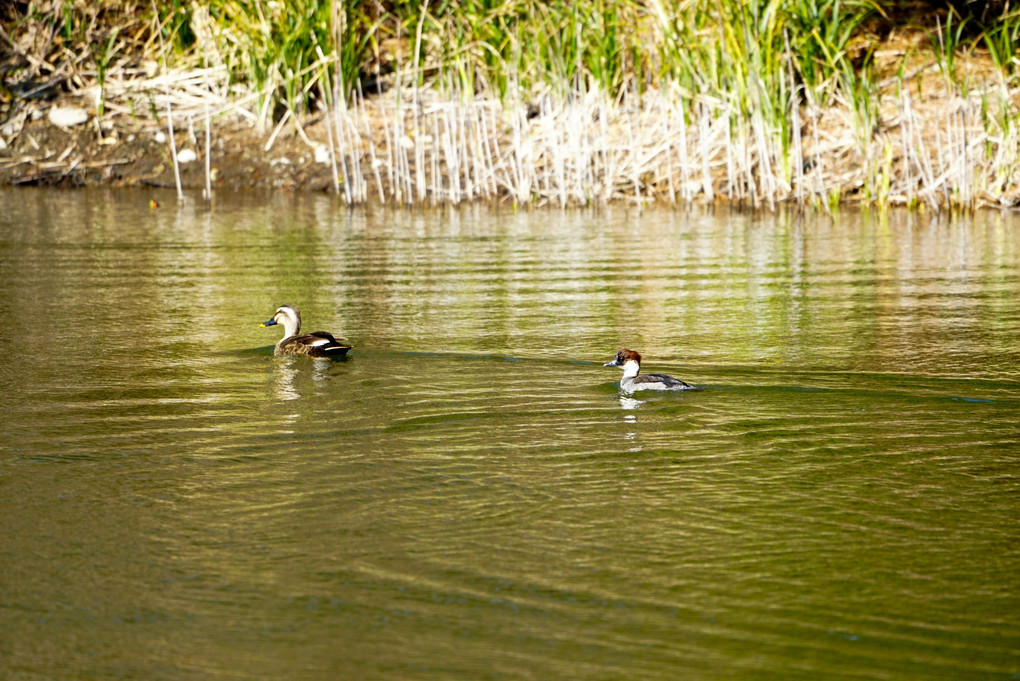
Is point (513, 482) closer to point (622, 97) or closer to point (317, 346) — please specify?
point (317, 346)

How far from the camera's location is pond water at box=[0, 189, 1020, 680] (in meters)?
3.98

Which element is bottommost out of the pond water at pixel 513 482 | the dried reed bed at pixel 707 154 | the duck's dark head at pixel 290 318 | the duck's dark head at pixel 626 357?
the pond water at pixel 513 482

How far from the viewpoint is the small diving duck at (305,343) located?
26.5ft

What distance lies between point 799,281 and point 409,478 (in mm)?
6528

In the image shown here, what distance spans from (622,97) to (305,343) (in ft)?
45.7

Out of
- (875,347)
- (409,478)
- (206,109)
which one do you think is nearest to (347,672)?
(409,478)

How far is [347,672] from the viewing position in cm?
378

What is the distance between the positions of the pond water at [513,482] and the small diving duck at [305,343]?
0.42 feet

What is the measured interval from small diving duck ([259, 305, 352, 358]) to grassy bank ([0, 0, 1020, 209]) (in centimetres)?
955

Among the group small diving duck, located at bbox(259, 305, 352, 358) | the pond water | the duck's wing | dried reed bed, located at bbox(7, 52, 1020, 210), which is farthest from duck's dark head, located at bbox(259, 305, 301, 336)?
dried reed bed, located at bbox(7, 52, 1020, 210)

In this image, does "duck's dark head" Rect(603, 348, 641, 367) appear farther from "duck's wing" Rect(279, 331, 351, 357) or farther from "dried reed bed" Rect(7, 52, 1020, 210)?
"dried reed bed" Rect(7, 52, 1020, 210)

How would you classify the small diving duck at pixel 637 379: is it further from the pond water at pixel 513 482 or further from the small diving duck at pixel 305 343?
the small diving duck at pixel 305 343

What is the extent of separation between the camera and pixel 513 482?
5473mm

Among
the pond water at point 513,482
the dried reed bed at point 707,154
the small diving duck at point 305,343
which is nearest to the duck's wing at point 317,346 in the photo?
the small diving duck at point 305,343
